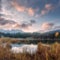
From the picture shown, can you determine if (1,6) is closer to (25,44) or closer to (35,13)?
(35,13)

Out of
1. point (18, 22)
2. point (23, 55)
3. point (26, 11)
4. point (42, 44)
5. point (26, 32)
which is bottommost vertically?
point (23, 55)

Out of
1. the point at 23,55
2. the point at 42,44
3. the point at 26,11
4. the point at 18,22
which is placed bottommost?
the point at 23,55

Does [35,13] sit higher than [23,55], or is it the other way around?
[35,13]

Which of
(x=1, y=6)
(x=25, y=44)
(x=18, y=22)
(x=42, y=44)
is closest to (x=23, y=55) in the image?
(x=25, y=44)

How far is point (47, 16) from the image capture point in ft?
7.41

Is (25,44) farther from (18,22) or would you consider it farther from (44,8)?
(44,8)

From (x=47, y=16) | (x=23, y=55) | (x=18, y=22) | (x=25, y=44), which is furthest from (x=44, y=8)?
(x=23, y=55)

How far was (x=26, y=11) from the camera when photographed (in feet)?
7.48

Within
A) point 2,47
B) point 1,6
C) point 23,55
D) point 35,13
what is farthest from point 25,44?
point 1,6

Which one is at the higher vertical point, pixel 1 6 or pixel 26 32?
pixel 1 6

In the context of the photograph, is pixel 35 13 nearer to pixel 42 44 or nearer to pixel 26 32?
pixel 26 32

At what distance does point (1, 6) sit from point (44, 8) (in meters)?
0.63

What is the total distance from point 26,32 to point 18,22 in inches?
7.3

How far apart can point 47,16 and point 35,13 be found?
18cm
